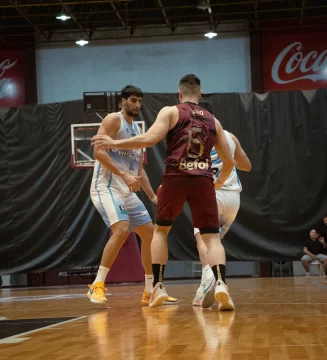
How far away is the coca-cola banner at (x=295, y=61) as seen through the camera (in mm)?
17562

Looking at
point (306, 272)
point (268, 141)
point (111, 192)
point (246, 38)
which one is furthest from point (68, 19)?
point (111, 192)

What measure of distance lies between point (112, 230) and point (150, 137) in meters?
1.26

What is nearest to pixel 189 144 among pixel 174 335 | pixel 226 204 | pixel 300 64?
pixel 226 204

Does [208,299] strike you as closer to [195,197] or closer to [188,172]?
[195,197]

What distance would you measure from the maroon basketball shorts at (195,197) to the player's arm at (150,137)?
0.92 ft

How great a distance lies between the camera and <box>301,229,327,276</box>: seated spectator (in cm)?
1307

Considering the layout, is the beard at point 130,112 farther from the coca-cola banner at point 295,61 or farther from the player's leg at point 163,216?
the coca-cola banner at point 295,61

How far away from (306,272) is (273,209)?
1.35 metres

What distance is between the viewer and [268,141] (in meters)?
13.7

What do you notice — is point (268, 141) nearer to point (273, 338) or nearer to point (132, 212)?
point (132, 212)

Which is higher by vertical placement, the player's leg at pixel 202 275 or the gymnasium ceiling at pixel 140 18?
the gymnasium ceiling at pixel 140 18

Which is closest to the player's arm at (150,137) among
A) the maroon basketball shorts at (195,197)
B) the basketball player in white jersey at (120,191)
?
the maroon basketball shorts at (195,197)

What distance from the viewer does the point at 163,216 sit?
479cm

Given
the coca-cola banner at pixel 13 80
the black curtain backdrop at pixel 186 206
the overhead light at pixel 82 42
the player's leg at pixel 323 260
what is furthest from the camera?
the coca-cola banner at pixel 13 80
